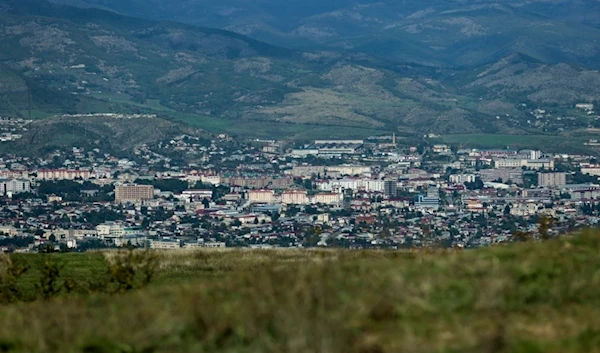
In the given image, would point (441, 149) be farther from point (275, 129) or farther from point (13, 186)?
point (13, 186)

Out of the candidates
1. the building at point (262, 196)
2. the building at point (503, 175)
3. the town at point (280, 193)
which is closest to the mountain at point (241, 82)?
the town at point (280, 193)

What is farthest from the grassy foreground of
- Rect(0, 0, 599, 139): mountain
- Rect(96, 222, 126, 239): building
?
Rect(0, 0, 599, 139): mountain

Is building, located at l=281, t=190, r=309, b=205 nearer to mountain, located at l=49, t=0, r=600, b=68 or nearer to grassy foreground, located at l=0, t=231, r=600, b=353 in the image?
grassy foreground, located at l=0, t=231, r=600, b=353

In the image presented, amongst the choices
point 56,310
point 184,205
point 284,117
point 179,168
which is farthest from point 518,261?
point 284,117

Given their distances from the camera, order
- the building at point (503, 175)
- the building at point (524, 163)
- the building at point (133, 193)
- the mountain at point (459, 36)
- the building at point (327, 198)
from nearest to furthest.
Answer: the building at point (327, 198), the building at point (133, 193), the building at point (503, 175), the building at point (524, 163), the mountain at point (459, 36)

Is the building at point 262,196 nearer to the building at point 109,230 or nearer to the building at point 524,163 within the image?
the building at point 109,230

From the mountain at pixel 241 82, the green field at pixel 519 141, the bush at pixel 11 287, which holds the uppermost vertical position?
the mountain at pixel 241 82

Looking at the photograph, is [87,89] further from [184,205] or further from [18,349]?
[18,349]
